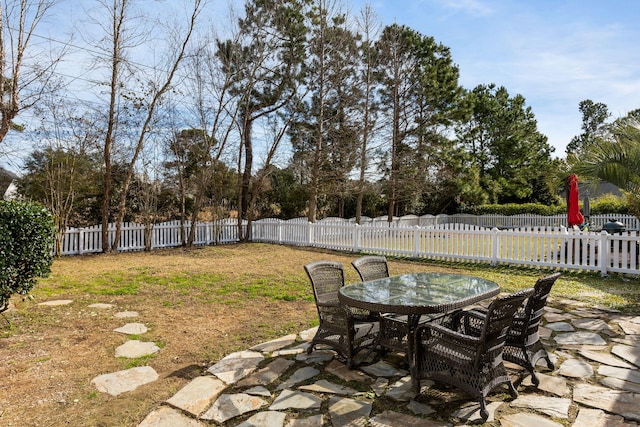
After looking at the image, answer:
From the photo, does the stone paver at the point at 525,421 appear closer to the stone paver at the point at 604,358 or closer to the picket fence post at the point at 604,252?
the stone paver at the point at 604,358

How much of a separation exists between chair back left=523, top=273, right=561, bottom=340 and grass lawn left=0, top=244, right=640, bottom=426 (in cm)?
239

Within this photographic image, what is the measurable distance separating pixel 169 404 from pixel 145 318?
228cm

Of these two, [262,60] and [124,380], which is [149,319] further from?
[262,60]

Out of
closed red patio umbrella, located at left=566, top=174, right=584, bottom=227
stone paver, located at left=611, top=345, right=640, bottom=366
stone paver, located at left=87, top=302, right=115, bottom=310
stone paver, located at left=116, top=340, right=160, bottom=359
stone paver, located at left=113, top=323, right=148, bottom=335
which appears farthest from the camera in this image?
closed red patio umbrella, located at left=566, top=174, right=584, bottom=227

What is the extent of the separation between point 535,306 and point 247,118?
39.1ft

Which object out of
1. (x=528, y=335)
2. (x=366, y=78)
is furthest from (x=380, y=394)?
(x=366, y=78)

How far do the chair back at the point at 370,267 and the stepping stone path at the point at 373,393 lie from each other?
849 mm

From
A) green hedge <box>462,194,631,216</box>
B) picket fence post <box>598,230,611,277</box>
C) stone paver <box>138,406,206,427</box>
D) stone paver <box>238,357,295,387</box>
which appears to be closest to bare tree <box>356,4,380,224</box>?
picket fence post <box>598,230,611,277</box>

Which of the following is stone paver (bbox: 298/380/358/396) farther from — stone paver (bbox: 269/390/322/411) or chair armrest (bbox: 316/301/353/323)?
chair armrest (bbox: 316/301/353/323)

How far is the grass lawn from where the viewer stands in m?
2.77

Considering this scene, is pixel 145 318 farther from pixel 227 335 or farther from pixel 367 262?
pixel 367 262

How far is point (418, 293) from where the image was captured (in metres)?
3.28

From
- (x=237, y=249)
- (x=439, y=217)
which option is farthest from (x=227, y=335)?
(x=439, y=217)

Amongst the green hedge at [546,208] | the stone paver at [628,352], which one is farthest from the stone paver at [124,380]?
the green hedge at [546,208]
